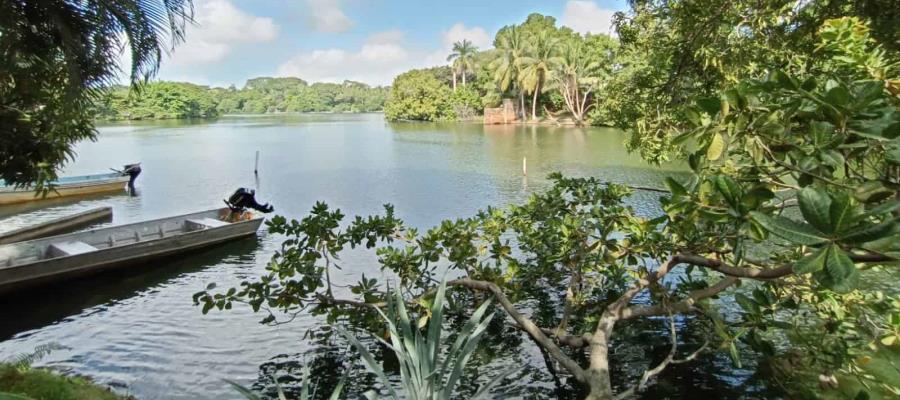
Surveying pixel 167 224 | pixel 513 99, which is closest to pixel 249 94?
pixel 513 99

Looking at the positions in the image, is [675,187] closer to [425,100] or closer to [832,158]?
[832,158]

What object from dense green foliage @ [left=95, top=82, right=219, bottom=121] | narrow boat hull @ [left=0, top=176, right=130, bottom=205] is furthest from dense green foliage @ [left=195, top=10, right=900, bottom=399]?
dense green foliage @ [left=95, top=82, right=219, bottom=121]

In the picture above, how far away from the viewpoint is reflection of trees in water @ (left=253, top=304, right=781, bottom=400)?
5.50 meters

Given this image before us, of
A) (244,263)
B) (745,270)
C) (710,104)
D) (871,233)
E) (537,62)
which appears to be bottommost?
(244,263)

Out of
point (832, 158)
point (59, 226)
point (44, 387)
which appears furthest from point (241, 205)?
point (832, 158)

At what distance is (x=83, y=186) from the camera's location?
18.5 metres

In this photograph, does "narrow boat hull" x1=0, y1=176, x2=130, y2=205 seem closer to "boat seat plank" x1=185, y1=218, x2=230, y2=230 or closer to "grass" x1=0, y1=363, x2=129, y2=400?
"boat seat plank" x1=185, y1=218, x2=230, y2=230

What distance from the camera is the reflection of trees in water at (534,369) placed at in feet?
18.0

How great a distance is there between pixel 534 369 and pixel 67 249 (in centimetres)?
881

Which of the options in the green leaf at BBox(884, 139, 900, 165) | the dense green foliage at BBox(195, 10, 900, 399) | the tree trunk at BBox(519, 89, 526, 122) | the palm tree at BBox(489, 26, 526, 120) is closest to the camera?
the green leaf at BBox(884, 139, 900, 165)

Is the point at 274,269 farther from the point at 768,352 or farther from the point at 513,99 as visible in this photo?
the point at 513,99

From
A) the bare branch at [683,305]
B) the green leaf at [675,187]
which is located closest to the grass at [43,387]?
the bare branch at [683,305]

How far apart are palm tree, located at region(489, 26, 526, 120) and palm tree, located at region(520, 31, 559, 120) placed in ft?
2.36

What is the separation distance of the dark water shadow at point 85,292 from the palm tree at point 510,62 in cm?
3910
